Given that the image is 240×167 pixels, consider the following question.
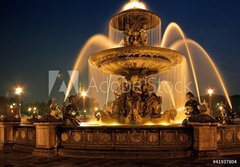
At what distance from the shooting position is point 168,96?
26875 millimetres

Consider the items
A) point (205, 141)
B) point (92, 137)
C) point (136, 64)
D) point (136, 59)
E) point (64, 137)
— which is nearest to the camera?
point (205, 141)

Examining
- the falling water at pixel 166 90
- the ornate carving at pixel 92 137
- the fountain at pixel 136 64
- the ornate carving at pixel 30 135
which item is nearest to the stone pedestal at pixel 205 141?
the ornate carving at pixel 92 137

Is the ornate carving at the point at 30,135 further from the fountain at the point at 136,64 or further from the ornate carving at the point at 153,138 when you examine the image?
the ornate carving at the point at 153,138

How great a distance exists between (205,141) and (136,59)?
595 centimetres

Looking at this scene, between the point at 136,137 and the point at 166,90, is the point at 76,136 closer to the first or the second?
the point at 136,137

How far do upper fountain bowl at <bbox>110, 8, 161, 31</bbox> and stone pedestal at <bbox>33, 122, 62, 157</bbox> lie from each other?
7649 millimetres

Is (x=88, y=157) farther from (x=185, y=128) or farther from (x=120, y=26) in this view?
(x=120, y=26)

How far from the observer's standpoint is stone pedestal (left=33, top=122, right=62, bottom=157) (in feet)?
34.1

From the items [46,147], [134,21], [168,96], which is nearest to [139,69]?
[134,21]

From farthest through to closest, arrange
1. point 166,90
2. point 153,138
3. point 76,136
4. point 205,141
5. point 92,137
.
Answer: point 166,90, point 76,136, point 92,137, point 153,138, point 205,141

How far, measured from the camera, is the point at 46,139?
10.5m

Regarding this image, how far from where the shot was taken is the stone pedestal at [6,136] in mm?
12297

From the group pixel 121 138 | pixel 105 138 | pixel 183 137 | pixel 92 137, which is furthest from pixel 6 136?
pixel 183 137

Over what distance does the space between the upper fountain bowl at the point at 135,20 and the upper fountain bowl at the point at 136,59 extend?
8.22ft
